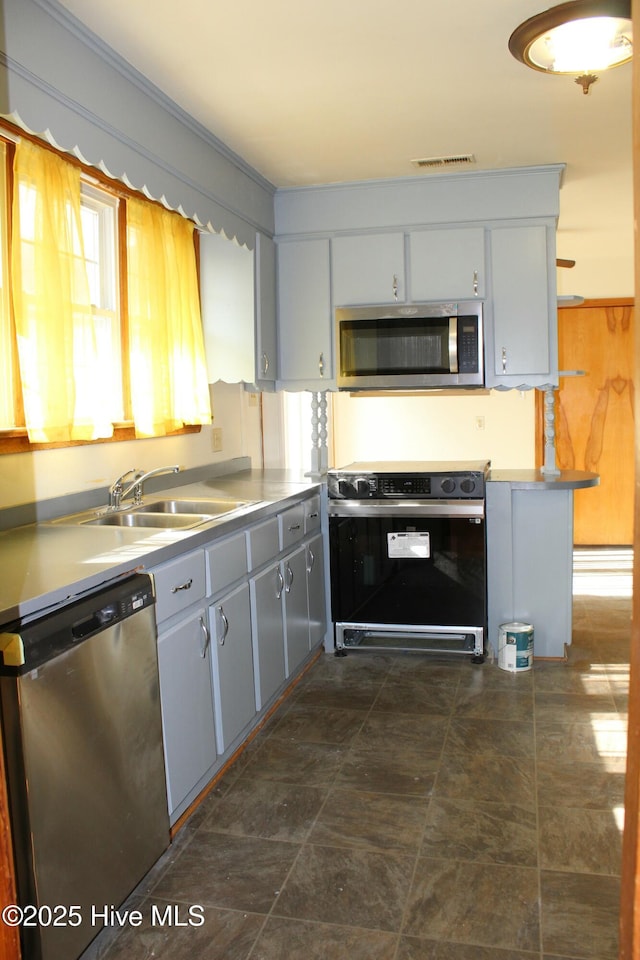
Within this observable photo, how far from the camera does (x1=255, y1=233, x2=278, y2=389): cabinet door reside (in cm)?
386

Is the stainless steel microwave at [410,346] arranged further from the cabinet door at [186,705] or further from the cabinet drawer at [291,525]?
the cabinet door at [186,705]

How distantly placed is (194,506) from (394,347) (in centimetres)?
139

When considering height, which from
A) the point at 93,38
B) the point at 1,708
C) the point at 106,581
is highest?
the point at 93,38

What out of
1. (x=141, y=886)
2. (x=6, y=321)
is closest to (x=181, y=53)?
(x=6, y=321)

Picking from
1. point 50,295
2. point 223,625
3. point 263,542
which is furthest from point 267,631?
point 50,295

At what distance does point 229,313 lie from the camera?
383cm

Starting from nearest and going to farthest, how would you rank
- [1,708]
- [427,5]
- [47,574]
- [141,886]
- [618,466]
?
[1,708] → [47,574] → [141,886] → [427,5] → [618,466]

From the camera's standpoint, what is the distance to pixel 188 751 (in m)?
2.32

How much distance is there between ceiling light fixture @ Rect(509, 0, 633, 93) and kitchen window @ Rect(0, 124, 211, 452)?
1481 millimetres

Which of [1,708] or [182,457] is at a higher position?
[182,457]

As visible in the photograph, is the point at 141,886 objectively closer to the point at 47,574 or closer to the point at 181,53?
the point at 47,574

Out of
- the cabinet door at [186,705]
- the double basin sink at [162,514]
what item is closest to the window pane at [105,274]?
the double basin sink at [162,514]

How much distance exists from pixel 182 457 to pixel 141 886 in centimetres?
198

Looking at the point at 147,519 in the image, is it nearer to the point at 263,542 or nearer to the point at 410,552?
the point at 263,542
